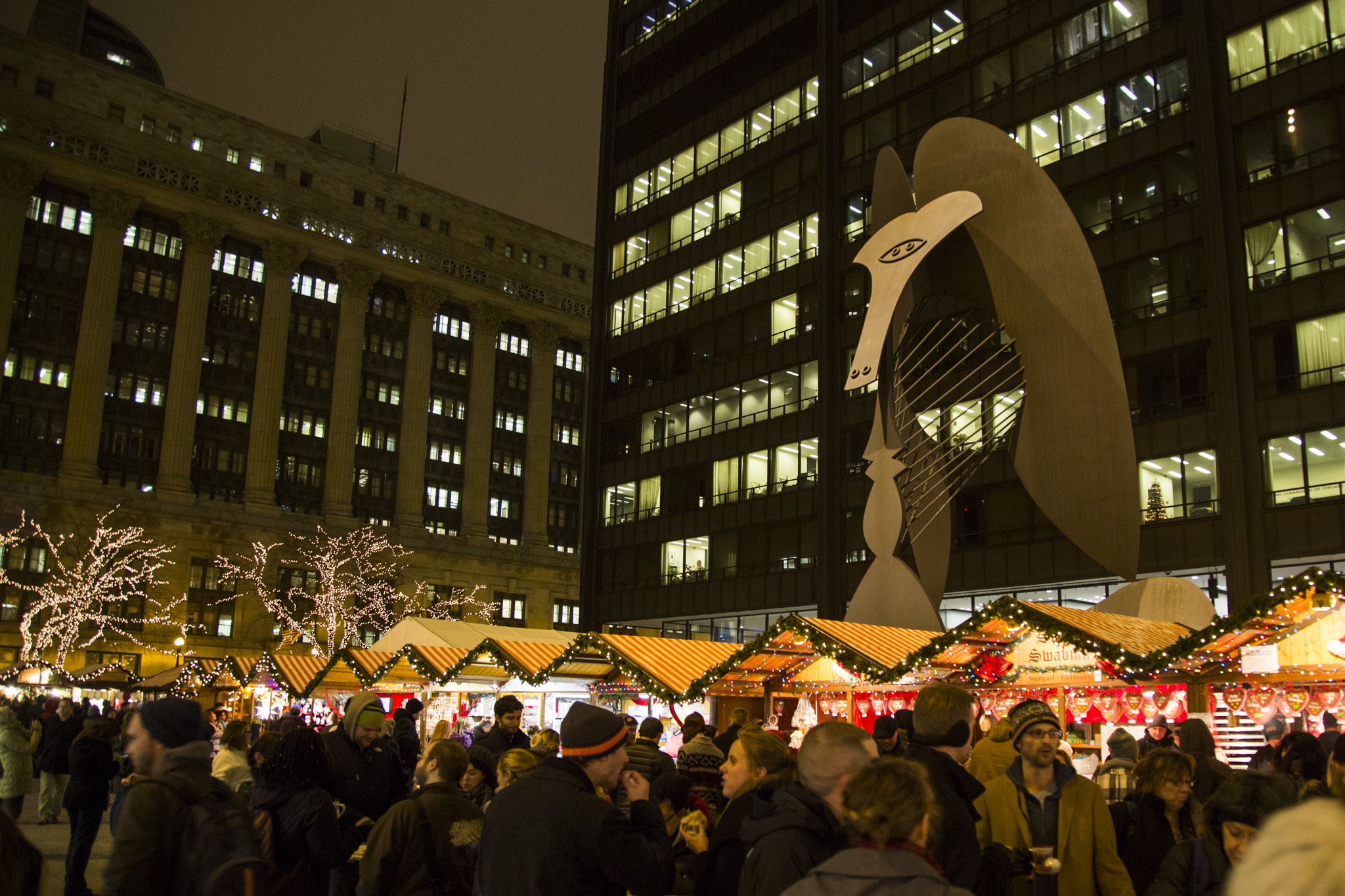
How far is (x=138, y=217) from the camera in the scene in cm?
7425

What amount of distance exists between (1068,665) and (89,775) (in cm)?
1237

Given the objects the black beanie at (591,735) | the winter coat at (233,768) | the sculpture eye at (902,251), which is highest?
the sculpture eye at (902,251)

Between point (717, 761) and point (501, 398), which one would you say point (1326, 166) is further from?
point (501, 398)

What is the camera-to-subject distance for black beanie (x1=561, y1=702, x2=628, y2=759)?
4836 millimetres

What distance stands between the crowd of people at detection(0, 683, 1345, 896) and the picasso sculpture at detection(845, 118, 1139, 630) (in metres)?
11.5

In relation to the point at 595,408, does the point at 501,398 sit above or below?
above

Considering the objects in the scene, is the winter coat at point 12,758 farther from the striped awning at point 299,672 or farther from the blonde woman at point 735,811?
the blonde woman at point 735,811

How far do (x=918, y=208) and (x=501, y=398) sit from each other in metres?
73.5

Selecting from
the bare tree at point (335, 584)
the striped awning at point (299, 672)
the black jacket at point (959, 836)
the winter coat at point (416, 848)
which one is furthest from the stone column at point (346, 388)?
the black jacket at point (959, 836)

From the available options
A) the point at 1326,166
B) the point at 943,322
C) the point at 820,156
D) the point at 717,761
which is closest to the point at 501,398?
the point at 820,156

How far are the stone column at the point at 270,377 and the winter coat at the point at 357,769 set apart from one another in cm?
7001

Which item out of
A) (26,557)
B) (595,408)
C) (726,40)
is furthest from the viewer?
(26,557)

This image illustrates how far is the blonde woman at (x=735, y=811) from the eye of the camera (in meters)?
4.82

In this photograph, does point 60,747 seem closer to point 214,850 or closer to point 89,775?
point 89,775
